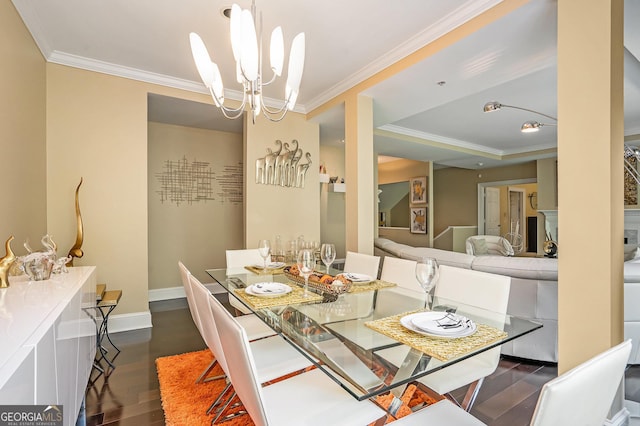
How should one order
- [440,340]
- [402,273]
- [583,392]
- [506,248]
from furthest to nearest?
[506,248]
[402,273]
[440,340]
[583,392]

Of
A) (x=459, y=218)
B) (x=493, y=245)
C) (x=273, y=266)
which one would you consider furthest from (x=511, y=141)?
(x=273, y=266)

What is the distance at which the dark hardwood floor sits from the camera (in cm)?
185

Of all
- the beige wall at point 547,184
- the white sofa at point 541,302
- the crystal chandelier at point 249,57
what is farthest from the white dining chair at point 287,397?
the beige wall at point 547,184

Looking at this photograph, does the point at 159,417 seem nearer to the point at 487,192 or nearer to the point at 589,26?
the point at 589,26

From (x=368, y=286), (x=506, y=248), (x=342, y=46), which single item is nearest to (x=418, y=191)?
(x=506, y=248)

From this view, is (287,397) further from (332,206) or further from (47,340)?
(332,206)

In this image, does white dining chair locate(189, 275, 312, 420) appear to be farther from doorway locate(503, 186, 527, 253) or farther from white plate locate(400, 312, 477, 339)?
doorway locate(503, 186, 527, 253)

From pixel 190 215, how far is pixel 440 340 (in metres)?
4.27

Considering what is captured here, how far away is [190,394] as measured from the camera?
2055mm

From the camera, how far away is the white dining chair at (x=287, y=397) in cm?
99

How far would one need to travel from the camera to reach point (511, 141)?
635 centimetres

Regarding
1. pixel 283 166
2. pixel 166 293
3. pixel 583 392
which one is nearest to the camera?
pixel 583 392

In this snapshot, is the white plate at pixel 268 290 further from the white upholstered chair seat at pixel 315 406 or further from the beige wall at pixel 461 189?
the beige wall at pixel 461 189

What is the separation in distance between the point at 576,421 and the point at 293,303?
3.99 feet
